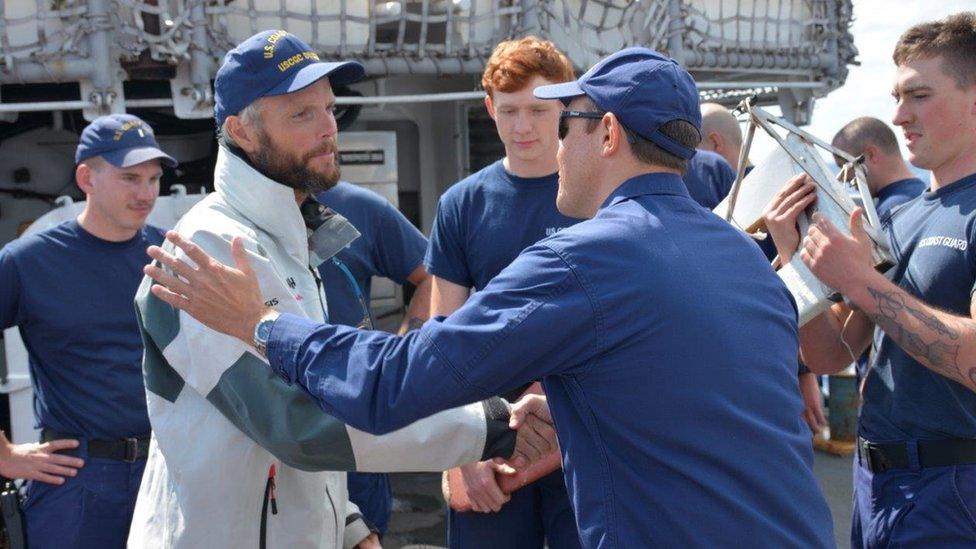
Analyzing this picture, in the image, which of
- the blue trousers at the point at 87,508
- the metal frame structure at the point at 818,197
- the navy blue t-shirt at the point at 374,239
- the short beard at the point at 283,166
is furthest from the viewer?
the navy blue t-shirt at the point at 374,239

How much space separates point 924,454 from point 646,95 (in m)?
1.54

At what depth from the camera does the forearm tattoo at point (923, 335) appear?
8.70 feet

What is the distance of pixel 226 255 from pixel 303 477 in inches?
23.8

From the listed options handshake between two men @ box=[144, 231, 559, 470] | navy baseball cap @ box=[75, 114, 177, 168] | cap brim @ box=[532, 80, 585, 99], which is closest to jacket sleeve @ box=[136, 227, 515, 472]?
handshake between two men @ box=[144, 231, 559, 470]

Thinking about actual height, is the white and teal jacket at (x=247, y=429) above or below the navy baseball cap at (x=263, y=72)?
below

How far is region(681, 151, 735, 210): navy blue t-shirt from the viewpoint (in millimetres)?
4129

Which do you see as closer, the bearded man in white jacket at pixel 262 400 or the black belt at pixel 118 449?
the bearded man in white jacket at pixel 262 400

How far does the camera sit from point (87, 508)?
393 cm

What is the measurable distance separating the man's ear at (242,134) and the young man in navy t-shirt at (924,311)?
1.53 meters

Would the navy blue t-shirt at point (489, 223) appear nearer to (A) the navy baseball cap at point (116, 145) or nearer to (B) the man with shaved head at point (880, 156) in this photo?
(A) the navy baseball cap at point (116, 145)

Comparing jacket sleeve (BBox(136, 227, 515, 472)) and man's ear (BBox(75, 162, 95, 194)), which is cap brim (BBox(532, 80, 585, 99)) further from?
man's ear (BBox(75, 162, 95, 194))

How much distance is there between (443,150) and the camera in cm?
848

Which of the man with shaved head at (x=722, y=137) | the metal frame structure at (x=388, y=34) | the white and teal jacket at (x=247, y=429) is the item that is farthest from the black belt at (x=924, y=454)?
the metal frame structure at (x=388, y=34)

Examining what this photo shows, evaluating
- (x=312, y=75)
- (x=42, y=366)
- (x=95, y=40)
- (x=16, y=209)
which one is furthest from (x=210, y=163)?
(x=312, y=75)
